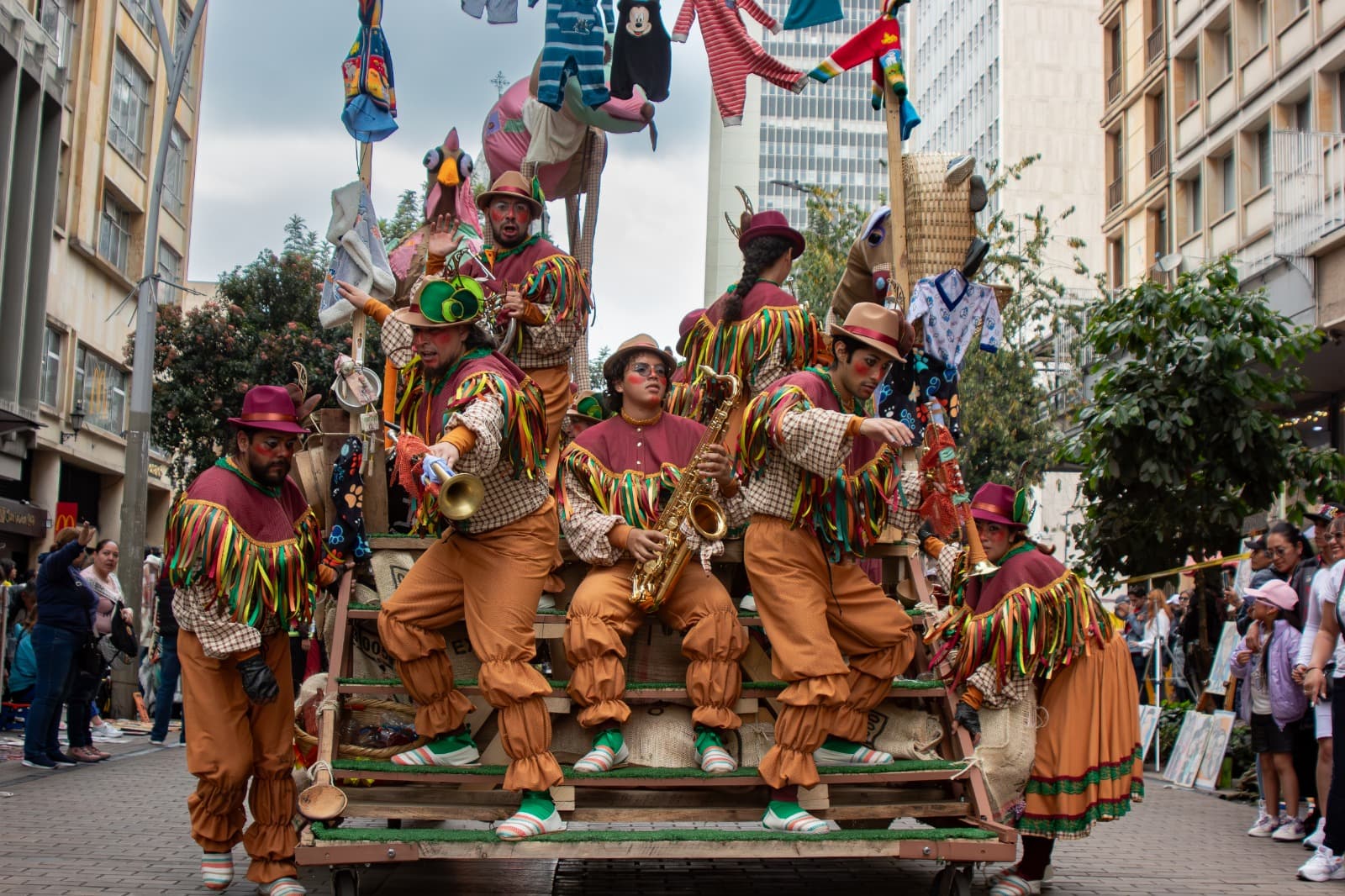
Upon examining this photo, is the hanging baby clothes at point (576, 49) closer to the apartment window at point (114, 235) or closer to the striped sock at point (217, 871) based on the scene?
the striped sock at point (217, 871)

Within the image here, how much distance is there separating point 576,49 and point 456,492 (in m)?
5.87

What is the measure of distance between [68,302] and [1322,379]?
844 inches

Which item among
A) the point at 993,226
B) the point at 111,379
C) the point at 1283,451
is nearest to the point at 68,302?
the point at 111,379

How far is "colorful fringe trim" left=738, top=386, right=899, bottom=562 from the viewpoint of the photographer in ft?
19.8

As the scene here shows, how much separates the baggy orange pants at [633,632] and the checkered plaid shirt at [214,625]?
144 centimetres

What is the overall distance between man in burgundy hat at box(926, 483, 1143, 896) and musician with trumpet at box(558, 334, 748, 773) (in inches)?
45.8

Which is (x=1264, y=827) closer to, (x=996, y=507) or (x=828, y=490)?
(x=996, y=507)

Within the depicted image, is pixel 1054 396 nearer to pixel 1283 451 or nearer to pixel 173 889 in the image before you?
pixel 1283 451

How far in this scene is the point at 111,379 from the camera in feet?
95.7

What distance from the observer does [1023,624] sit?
657cm

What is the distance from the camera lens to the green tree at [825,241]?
26.2 metres

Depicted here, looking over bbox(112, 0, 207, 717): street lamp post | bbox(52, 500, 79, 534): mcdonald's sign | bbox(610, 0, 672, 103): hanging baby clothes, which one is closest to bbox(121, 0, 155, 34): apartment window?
bbox(52, 500, 79, 534): mcdonald's sign

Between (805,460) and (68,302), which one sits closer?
(805,460)

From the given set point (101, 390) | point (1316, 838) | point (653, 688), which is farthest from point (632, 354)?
point (101, 390)
